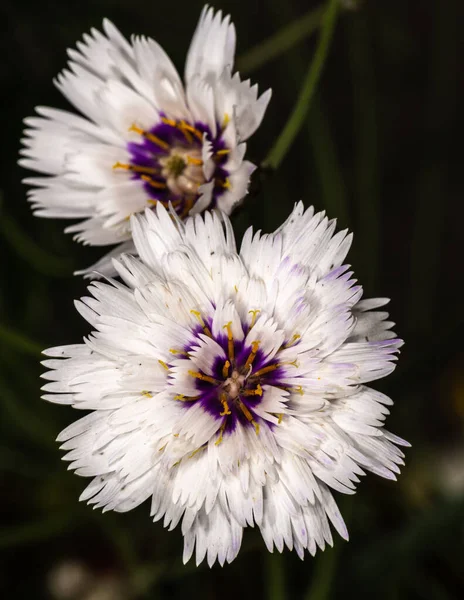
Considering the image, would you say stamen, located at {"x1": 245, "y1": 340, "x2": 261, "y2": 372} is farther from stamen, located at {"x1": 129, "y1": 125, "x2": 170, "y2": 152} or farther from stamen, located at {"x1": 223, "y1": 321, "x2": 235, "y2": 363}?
stamen, located at {"x1": 129, "y1": 125, "x2": 170, "y2": 152}

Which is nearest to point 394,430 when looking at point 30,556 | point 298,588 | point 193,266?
point 298,588

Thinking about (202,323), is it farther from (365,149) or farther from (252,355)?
(365,149)

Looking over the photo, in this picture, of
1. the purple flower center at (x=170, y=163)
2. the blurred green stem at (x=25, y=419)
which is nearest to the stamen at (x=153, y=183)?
the purple flower center at (x=170, y=163)

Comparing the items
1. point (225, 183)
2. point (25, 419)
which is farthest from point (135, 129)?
point (25, 419)

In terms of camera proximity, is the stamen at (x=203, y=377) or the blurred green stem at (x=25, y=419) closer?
the stamen at (x=203, y=377)

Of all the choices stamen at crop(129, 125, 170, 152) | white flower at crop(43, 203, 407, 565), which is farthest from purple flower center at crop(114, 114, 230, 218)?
white flower at crop(43, 203, 407, 565)

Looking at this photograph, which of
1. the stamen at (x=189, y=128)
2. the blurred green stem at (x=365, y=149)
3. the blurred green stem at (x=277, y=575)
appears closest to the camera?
the stamen at (x=189, y=128)

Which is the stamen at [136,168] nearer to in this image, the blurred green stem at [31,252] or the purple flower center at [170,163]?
the purple flower center at [170,163]
